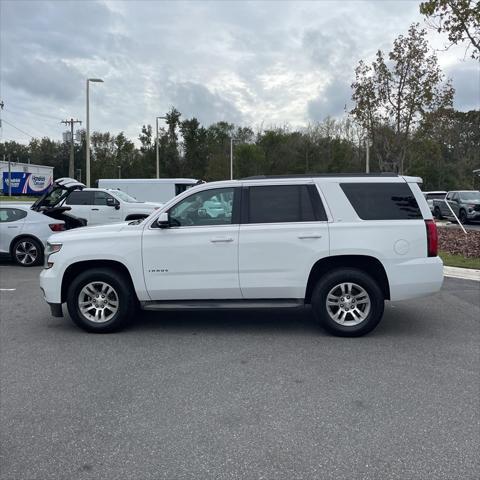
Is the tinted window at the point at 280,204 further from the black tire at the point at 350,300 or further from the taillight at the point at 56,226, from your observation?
the taillight at the point at 56,226

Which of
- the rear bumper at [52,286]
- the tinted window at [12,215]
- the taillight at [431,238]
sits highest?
the tinted window at [12,215]

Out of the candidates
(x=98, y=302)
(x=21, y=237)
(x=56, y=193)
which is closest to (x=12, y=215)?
(x=21, y=237)

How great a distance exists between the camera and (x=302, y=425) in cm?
380

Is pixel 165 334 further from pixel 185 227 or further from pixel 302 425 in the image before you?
pixel 302 425

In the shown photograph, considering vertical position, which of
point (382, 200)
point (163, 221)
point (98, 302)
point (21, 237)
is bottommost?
point (98, 302)

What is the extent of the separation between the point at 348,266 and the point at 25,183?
63256 mm

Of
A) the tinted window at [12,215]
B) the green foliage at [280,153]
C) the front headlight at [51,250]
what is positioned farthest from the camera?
the green foliage at [280,153]

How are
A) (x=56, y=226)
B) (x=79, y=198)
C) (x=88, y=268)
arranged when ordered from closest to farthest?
(x=88, y=268) < (x=56, y=226) < (x=79, y=198)

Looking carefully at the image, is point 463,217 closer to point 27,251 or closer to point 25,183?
point 27,251

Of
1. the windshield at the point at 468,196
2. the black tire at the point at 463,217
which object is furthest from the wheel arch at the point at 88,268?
the windshield at the point at 468,196

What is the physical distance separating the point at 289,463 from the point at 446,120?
22.3 meters

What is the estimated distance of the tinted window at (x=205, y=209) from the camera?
630 centimetres

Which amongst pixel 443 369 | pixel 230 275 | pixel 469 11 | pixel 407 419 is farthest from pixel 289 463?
pixel 469 11

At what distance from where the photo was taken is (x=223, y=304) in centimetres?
622
